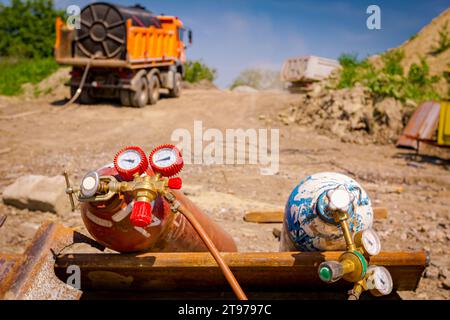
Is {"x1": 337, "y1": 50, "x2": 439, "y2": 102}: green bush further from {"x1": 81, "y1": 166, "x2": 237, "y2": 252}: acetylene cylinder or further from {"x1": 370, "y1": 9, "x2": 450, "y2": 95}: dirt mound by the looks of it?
{"x1": 81, "y1": 166, "x2": 237, "y2": 252}: acetylene cylinder

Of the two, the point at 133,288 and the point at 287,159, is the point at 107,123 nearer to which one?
the point at 287,159

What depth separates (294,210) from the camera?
2369 millimetres

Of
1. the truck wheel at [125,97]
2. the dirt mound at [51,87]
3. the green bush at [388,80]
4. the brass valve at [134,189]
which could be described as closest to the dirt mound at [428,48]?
the green bush at [388,80]

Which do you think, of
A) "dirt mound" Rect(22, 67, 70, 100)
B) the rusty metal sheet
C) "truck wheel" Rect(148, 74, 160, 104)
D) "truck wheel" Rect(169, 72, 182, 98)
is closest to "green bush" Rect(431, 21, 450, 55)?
the rusty metal sheet

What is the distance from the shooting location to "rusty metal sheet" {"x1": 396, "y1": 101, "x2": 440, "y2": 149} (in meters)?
9.07

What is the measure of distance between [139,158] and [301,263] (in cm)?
85

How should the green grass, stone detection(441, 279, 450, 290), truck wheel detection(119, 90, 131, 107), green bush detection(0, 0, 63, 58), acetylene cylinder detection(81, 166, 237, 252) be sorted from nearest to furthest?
acetylene cylinder detection(81, 166, 237, 252) → stone detection(441, 279, 450, 290) → truck wheel detection(119, 90, 131, 107) → the green grass → green bush detection(0, 0, 63, 58)

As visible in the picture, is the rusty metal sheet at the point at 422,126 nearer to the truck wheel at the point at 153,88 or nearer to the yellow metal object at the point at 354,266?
the truck wheel at the point at 153,88

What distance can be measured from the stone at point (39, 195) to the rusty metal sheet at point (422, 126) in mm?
7084

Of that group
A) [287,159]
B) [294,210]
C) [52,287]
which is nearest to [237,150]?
[287,159]

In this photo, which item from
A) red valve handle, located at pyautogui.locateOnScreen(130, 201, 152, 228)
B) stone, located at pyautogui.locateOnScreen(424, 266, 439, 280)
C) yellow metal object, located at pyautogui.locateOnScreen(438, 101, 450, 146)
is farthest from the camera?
yellow metal object, located at pyautogui.locateOnScreen(438, 101, 450, 146)

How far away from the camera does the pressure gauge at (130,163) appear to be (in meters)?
1.71

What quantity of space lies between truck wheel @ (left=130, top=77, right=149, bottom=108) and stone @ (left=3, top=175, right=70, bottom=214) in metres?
8.20

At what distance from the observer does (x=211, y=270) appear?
1918 millimetres
